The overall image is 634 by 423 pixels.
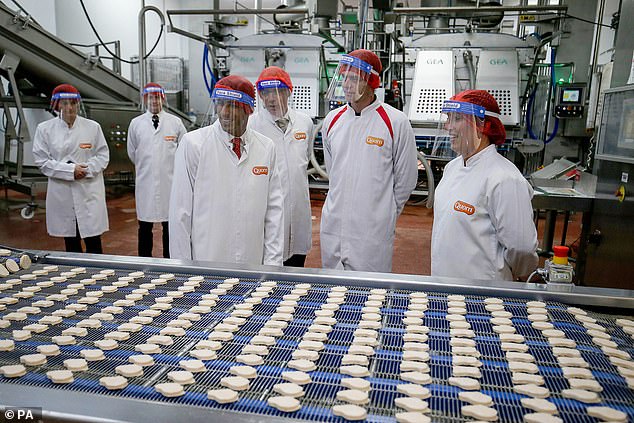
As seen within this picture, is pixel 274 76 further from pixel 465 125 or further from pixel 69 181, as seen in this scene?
pixel 69 181

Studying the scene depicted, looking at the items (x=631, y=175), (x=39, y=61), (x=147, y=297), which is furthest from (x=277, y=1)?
(x=147, y=297)

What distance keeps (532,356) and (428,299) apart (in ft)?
1.21

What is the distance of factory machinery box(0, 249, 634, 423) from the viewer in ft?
2.66

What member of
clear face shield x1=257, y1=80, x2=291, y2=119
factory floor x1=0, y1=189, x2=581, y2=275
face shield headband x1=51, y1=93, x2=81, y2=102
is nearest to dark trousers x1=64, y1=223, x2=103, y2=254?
factory floor x1=0, y1=189, x2=581, y2=275

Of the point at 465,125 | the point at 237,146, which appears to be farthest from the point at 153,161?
the point at 465,125

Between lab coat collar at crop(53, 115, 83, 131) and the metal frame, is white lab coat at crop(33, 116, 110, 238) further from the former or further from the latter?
the metal frame

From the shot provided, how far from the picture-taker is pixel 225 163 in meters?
2.02

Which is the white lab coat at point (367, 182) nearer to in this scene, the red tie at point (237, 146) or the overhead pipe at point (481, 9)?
the red tie at point (237, 146)

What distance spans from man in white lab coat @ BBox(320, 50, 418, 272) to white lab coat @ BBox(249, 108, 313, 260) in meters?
0.36

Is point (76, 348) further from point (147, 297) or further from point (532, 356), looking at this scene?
point (532, 356)

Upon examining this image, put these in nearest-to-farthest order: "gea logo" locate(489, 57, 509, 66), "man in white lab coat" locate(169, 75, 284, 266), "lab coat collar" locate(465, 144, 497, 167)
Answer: "lab coat collar" locate(465, 144, 497, 167)
"man in white lab coat" locate(169, 75, 284, 266)
"gea logo" locate(489, 57, 509, 66)

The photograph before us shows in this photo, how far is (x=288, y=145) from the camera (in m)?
2.87

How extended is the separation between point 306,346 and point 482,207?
3.43 feet

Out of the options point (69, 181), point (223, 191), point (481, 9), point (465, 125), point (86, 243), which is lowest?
point (86, 243)
